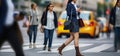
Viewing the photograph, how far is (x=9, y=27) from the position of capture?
706 cm

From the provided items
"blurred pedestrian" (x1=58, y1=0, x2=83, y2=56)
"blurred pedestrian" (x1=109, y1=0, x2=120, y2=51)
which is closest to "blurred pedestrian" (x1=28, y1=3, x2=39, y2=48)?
"blurred pedestrian" (x1=109, y1=0, x2=120, y2=51)

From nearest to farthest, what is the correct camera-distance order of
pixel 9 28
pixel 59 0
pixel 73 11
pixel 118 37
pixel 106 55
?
pixel 9 28
pixel 73 11
pixel 106 55
pixel 118 37
pixel 59 0

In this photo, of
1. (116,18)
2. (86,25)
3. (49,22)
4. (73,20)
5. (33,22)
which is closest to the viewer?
(73,20)

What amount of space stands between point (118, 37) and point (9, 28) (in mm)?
7700

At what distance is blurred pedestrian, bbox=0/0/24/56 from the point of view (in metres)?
7.06

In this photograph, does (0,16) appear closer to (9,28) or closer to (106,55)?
→ (9,28)

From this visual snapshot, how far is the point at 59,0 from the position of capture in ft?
358

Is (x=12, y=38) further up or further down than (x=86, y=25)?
further up

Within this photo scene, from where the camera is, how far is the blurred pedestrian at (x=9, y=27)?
23.2ft

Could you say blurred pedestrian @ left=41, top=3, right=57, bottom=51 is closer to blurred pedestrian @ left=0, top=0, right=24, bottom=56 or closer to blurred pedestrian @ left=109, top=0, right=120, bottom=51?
blurred pedestrian @ left=109, top=0, right=120, bottom=51

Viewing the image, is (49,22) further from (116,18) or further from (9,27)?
(9,27)

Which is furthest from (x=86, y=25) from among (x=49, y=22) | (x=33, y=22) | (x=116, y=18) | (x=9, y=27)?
(x=9, y=27)

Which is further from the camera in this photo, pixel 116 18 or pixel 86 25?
pixel 86 25

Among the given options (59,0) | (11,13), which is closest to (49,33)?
(11,13)
